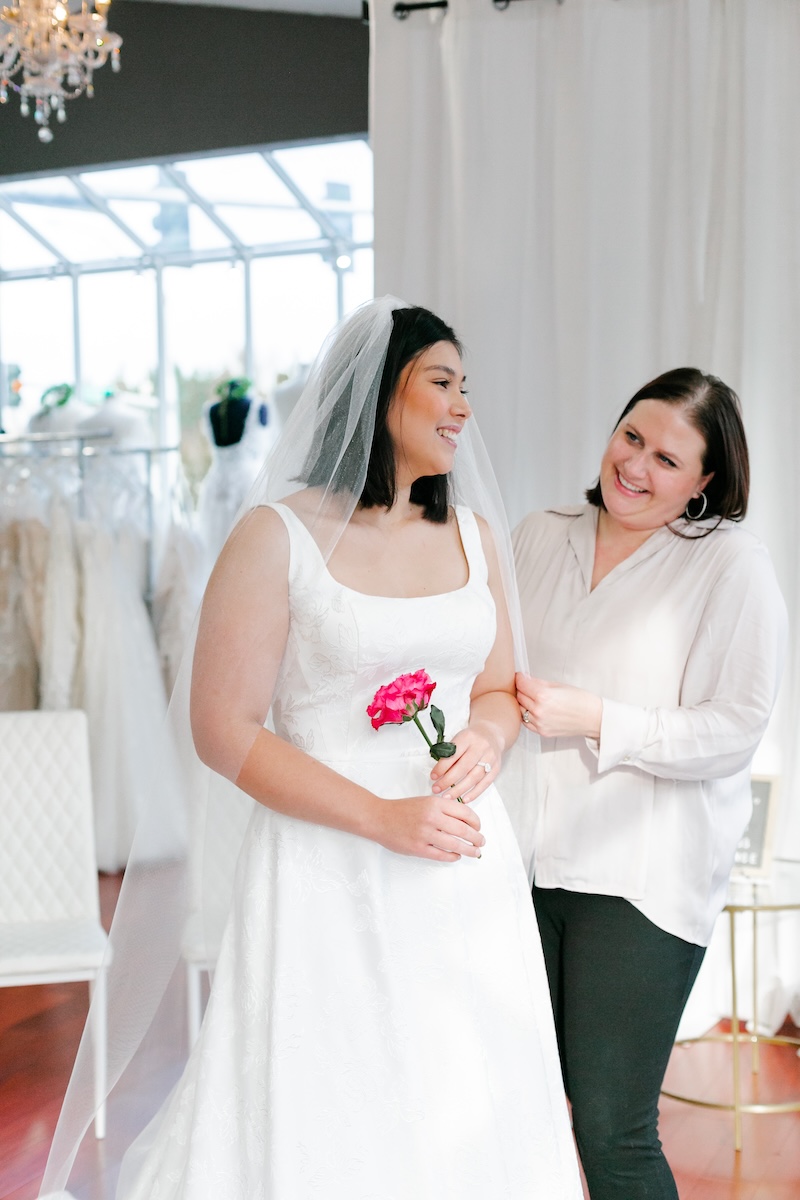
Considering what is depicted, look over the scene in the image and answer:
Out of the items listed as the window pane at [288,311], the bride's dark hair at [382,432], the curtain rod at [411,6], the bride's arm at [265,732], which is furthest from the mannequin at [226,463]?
the bride's arm at [265,732]

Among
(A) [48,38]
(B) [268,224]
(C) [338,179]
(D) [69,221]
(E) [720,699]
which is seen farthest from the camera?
(D) [69,221]

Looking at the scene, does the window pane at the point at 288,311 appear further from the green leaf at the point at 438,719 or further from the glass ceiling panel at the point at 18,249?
the green leaf at the point at 438,719

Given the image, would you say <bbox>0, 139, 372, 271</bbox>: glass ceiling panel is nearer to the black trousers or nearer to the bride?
the bride

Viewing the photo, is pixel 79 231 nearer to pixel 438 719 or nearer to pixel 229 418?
pixel 229 418

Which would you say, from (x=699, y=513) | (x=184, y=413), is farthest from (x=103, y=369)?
(x=699, y=513)

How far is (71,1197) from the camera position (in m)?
1.86

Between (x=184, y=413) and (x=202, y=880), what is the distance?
20.0ft

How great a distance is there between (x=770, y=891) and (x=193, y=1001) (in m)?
1.72

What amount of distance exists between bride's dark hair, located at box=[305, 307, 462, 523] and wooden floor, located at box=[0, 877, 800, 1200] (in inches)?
71.4

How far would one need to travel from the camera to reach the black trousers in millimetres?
1876

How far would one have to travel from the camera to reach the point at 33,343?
310 inches

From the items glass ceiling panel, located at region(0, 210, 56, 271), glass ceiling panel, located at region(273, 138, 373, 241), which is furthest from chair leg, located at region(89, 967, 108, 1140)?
glass ceiling panel, located at region(0, 210, 56, 271)

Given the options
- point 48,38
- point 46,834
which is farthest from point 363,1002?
point 48,38

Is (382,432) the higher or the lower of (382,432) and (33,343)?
the lower
